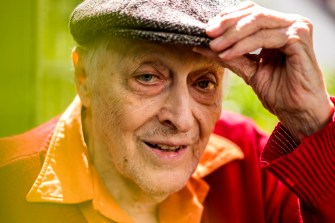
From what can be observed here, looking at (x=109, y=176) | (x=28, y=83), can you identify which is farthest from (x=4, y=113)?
(x=109, y=176)

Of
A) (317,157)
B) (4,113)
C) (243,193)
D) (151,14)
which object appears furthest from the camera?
(243,193)

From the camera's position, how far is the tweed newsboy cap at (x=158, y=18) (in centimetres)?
190

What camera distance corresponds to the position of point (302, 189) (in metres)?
2.22

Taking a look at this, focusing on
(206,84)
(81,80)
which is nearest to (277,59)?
(206,84)

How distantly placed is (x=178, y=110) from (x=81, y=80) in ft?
1.63

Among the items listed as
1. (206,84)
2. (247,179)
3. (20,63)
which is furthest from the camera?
(247,179)

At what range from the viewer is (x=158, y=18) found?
74.8 inches

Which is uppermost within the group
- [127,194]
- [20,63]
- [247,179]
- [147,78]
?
[20,63]

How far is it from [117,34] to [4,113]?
62 centimetres

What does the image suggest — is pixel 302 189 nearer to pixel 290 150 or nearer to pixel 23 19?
pixel 290 150

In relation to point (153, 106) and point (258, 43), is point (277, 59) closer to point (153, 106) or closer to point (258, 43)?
point (258, 43)

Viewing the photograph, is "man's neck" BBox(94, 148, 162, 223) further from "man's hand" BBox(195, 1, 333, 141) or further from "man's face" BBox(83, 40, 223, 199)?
"man's hand" BBox(195, 1, 333, 141)

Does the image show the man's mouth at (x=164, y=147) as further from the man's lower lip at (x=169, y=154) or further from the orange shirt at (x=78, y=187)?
the orange shirt at (x=78, y=187)

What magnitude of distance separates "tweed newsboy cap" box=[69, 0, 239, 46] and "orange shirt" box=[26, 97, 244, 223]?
58 cm
